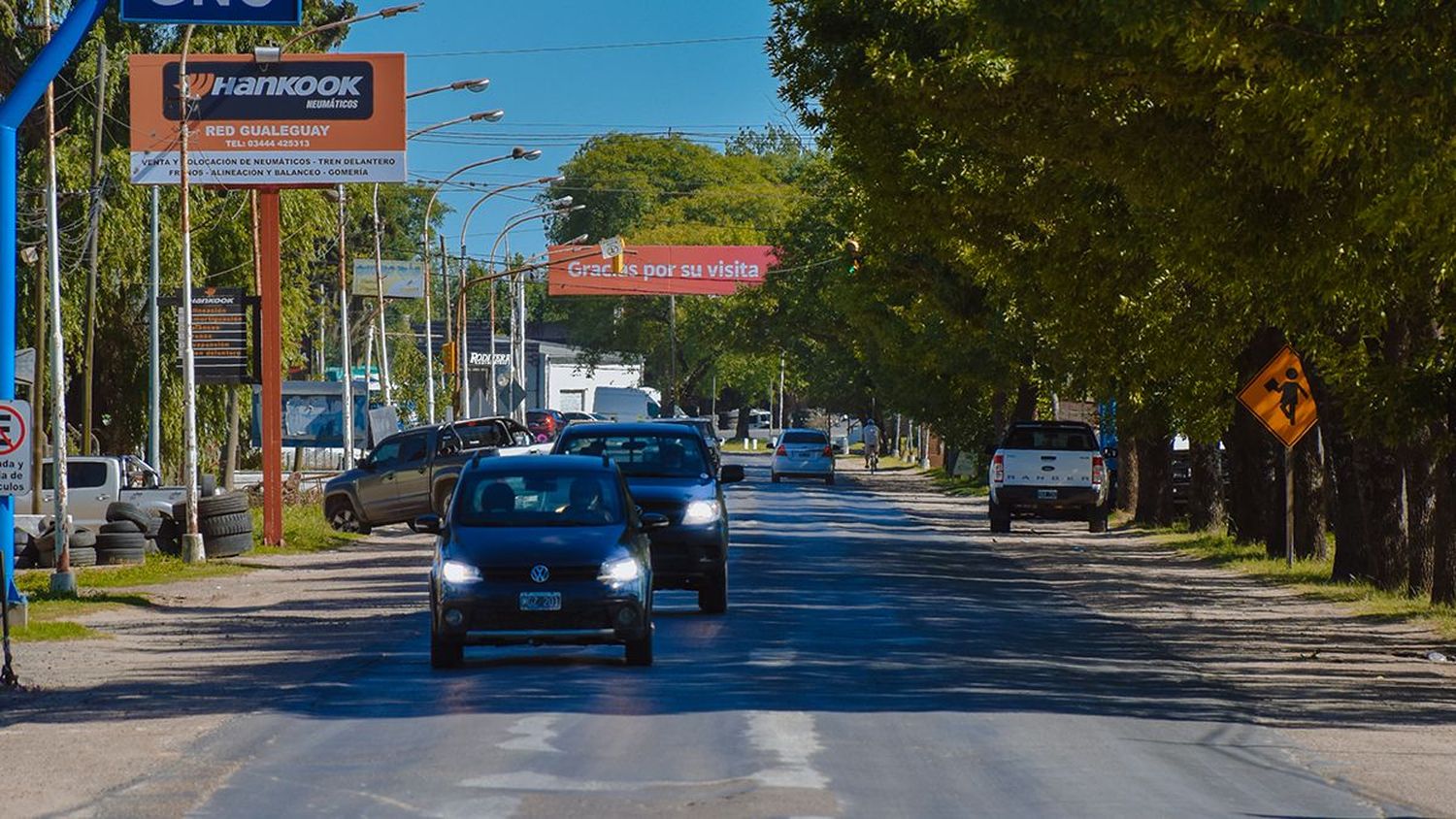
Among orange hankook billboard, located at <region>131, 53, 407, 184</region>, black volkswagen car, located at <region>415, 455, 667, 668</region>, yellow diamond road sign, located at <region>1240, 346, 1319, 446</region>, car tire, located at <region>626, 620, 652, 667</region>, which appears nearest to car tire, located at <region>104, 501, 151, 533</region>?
orange hankook billboard, located at <region>131, 53, 407, 184</region>

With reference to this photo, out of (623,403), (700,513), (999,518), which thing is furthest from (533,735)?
(623,403)

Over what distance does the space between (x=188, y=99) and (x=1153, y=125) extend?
17936 millimetres

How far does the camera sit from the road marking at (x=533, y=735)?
1249cm

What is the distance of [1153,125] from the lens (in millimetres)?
19094

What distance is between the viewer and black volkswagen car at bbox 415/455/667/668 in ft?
54.5

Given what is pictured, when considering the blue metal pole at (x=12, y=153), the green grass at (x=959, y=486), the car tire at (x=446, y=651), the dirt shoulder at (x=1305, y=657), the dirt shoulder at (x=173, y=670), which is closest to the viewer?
the dirt shoulder at (x=173, y=670)

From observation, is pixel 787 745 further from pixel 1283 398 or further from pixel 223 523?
pixel 223 523

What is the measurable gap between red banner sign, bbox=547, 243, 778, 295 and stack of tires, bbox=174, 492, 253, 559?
265 ft

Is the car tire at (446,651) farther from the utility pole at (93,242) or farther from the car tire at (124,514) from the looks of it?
the utility pole at (93,242)

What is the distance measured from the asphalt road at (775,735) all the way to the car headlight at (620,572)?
702mm

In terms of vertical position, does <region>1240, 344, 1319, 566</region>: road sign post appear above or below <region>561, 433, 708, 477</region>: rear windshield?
above

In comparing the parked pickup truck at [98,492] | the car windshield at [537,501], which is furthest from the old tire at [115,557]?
the car windshield at [537,501]

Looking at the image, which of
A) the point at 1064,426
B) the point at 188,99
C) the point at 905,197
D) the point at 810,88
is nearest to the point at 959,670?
the point at 810,88

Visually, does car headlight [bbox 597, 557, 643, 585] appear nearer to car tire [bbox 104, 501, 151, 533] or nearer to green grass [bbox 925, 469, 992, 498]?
car tire [bbox 104, 501, 151, 533]
